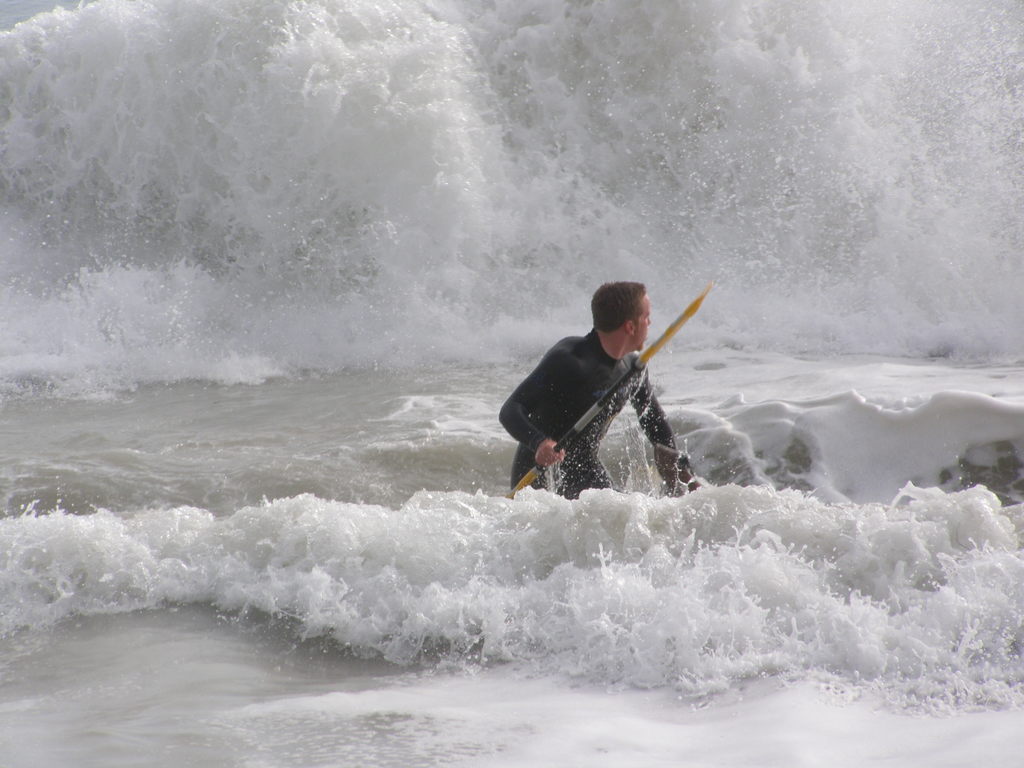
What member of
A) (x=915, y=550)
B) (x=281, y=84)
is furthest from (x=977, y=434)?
(x=281, y=84)

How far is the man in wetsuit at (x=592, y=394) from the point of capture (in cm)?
403

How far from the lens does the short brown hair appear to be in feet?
13.1

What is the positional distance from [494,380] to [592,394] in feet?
11.9

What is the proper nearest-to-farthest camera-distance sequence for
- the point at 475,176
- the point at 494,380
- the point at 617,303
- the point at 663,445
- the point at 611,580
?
1. the point at 611,580
2. the point at 617,303
3. the point at 663,445
4. the point at 494,380
5. the point at 475,176

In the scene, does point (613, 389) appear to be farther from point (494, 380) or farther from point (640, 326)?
point (494, 380)

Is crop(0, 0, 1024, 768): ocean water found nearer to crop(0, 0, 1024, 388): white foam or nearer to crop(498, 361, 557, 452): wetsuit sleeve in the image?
crop(0, 0, 1024, 388): white foam

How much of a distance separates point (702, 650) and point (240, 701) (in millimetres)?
1313

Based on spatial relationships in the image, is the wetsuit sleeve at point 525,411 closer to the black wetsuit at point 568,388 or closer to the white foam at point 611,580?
the black wetsuit at point 568,388

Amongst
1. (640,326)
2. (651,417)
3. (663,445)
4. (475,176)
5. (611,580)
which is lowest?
(611,580)

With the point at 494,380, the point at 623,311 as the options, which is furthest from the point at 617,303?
the point at 494,380

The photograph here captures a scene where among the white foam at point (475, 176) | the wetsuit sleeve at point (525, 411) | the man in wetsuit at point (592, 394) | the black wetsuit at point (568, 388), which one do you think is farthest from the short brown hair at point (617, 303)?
the white foam at point (475, 176)

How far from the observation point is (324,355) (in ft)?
29.4

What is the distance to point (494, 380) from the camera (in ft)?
25.4

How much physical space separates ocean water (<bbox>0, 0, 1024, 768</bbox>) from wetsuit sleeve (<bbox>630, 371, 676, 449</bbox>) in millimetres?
420
